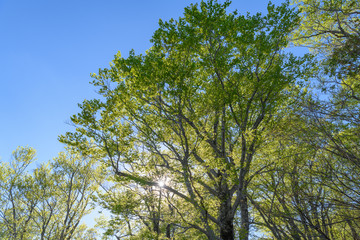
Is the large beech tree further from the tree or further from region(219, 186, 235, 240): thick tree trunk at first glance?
the tree

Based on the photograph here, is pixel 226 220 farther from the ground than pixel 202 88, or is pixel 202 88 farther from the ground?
pixel 202 88

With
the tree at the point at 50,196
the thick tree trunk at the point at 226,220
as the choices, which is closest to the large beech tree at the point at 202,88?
the thick tree trunk at the point at 226,220

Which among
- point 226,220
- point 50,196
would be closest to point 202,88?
point 226,220

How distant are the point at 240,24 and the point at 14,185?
2042 cm

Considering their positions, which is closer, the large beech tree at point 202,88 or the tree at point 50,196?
the large beech tree at point 202,88

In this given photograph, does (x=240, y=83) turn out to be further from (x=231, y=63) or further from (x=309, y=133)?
(x=309, y=133)

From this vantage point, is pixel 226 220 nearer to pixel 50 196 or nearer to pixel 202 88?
pixel 202 88

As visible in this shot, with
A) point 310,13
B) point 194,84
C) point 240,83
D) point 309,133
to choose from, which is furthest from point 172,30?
point 310,13

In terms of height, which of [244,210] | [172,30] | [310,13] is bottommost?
[244,210]

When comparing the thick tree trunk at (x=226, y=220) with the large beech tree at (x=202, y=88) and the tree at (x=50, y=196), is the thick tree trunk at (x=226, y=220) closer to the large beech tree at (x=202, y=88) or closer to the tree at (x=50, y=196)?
the large beech tree at (x=202, y=88)

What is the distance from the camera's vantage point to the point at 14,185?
16.5 m

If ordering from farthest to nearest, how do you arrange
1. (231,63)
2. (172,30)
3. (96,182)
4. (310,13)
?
(96,182)
(310,13)
(172,30)
(231,63)

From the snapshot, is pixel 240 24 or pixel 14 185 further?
pixel 14 185

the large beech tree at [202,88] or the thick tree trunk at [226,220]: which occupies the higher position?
the large beech tree at [202,88]
